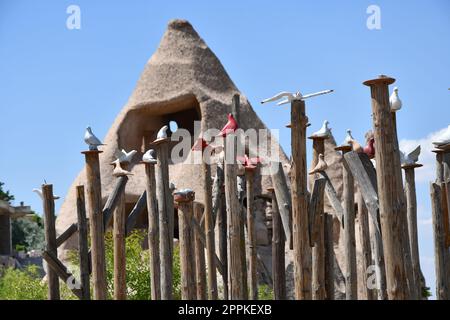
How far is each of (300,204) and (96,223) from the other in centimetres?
221

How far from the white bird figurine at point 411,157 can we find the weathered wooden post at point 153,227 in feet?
7.91

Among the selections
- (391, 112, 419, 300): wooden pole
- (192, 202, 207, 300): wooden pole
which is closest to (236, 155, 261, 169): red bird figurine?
(192, 202, 207, 300): wooden pole

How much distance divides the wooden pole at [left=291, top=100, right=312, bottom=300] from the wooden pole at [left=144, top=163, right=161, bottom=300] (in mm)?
1914

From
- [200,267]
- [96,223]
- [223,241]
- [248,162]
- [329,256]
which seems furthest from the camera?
[223,241]

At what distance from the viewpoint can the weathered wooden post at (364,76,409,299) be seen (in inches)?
272

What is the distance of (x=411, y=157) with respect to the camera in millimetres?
8773

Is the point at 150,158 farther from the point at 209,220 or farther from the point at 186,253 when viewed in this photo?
the point at 209,220

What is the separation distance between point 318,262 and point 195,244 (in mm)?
2375

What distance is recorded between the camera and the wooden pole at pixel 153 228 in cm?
938

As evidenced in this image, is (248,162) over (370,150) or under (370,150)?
over

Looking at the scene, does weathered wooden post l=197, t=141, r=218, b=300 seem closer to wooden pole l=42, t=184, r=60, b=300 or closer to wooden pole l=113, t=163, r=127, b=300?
wooden pole l=113, t=163, r=127, b=300

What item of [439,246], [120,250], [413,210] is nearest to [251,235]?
[120,250]
